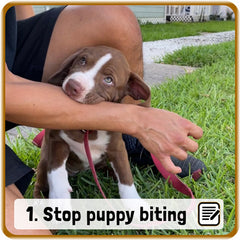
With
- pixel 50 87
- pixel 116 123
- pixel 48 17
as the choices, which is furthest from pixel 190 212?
pixel 48 17

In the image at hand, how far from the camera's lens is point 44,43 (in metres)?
1.56

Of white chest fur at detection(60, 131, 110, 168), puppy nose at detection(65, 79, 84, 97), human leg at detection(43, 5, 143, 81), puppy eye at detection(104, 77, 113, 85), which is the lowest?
white chest fur at detection(60, 131, 110, 168)

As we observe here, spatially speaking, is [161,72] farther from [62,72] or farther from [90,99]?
[90,99]

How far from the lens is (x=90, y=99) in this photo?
49.9 inches

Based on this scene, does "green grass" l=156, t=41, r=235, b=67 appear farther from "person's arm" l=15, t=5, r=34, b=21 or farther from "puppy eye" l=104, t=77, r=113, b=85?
"puppy eye" l=104, t=77, r=113, b=85

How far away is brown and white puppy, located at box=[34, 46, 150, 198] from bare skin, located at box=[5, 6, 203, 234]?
0.07m

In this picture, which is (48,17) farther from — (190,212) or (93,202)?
(190,212)

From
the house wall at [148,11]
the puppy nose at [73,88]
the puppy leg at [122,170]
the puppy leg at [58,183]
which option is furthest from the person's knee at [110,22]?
the house wall at [148,11]

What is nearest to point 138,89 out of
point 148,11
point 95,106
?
point 95,106

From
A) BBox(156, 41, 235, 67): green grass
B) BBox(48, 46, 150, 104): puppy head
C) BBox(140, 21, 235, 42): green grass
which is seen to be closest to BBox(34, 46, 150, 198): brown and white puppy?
BBox(48, 46, 150, 104): puppy head

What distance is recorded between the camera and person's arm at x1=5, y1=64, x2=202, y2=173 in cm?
118

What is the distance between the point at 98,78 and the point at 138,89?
7.3 inches

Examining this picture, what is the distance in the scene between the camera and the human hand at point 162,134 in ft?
4.26

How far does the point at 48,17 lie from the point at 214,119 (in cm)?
144
